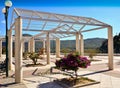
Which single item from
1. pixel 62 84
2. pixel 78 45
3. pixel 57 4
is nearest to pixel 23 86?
pixel 62 84

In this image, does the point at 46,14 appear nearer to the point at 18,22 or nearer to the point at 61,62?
the point at 18,22

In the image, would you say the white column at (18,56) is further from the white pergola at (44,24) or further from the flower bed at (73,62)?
the flower bed at (73,62)

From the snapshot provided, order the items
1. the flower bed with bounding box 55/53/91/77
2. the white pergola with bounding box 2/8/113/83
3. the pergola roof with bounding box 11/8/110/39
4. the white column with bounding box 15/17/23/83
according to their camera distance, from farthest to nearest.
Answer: the pergola roof with bounding box 11/8/110/39, the white pergola with bounding box 2/8/113/83, the white column with bounding box 15/17/23/83, the flower bed with bounding box 55/53/91/77

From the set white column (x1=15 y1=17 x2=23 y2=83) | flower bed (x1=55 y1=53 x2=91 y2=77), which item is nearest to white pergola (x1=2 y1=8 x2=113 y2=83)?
white column (x1=15 y1=17 x2=23 y2=83)

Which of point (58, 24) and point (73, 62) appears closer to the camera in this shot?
point (73, 62)

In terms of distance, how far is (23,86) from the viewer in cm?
763

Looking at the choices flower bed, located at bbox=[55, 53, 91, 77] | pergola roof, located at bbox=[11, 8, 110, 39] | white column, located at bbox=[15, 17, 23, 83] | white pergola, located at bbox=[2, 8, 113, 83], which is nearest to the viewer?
flower bed, located at bbox=[55, 53, 91, 77]

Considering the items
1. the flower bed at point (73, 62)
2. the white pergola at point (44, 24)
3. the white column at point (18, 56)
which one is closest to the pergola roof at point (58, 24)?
the white pergola at point (44, 24)

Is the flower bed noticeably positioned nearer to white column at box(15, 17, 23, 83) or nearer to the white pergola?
white column at box(15, 17, 23, 83)

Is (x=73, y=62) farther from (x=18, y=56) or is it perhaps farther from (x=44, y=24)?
(x=44, y=24)

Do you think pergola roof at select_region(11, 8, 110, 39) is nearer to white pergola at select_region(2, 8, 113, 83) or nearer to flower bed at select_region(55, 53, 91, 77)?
white pergola at select_region(2, 8, 113, 83)

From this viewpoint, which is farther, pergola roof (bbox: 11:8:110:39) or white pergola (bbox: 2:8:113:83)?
pergola roof (bbox: 11:8:110:39)

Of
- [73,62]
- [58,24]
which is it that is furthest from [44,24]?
[73,62]

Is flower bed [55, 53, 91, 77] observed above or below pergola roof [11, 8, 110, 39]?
below
